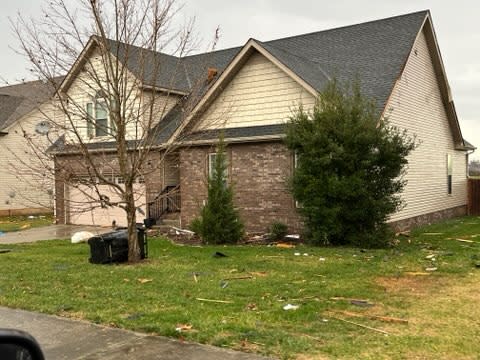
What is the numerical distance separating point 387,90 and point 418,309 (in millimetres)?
10657

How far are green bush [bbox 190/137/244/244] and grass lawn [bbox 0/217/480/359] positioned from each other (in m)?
1.24

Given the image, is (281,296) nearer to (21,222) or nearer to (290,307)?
(290,307)

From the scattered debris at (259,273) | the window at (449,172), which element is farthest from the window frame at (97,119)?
the window at (449,172)

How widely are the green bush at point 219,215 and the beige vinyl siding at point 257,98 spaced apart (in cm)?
247

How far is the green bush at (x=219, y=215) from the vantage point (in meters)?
14.7

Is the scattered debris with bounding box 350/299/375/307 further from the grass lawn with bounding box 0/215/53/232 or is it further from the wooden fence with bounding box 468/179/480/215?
the wooden fence with bounding box 468/179/480/215

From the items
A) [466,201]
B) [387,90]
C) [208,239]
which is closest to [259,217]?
[208,239]

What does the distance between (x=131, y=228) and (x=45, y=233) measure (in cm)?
937

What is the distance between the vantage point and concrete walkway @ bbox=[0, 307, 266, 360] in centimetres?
535

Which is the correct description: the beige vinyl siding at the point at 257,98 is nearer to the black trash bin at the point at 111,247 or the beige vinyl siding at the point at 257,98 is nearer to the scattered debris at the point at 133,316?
the black trash bin at the point at 111,247

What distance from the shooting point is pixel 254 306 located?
7316mm

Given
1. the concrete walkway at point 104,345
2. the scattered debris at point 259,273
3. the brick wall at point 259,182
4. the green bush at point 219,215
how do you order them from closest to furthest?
the concrete walkway at point 104,345 → the scattered debris at point 259,273 → the green bush at point 219,215 → the brick wall at point 259,182

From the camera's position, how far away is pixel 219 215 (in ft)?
48.3

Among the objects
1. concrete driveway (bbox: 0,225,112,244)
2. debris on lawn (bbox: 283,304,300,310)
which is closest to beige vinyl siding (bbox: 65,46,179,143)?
concrete driveway (bbox: 0,225,112,244)
